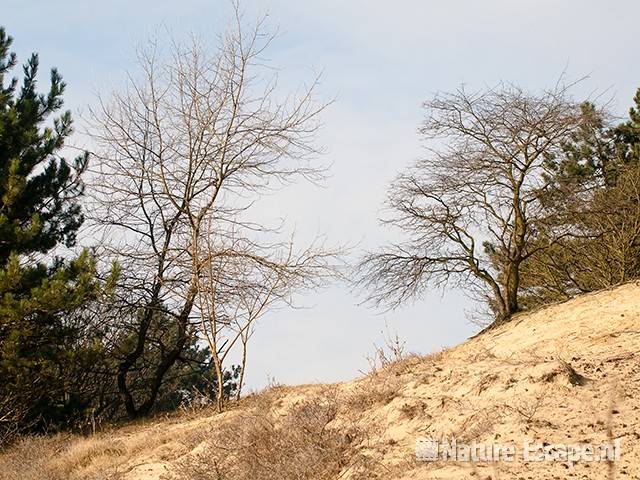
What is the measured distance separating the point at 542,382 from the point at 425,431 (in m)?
1.40

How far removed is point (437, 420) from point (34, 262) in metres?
11.2

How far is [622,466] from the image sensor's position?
625 cm

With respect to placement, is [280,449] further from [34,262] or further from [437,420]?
[34,262]

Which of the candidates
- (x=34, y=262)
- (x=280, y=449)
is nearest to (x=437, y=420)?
(x=280, y=449)

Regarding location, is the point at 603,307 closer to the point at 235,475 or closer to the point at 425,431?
the point at 425,431

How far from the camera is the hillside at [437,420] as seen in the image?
7.13m

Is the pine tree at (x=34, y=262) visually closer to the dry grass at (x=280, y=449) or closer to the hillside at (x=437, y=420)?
the hillside at (x=437, y=420)

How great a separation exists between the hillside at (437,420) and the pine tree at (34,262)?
A: 6.13 ft

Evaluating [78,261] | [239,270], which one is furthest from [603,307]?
[78,261]

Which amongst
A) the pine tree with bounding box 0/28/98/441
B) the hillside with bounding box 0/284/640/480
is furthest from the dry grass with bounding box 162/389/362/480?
the pine tree with bounding box 0/28/98/441

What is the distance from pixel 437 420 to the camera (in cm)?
842

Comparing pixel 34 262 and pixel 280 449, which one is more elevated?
pixel 34 262

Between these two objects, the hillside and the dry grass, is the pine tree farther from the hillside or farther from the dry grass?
the dry grass

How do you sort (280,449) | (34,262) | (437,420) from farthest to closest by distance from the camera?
1. (34,262)
2. (280,449)
3. (437,420)
